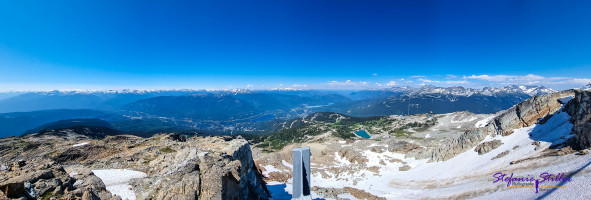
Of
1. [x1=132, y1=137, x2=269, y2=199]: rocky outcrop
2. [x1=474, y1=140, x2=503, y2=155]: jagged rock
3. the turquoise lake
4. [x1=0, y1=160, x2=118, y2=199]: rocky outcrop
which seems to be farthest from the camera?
the turquoise lake

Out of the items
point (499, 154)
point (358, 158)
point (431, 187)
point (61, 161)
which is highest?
point (61, 161)

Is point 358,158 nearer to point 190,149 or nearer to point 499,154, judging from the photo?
point 499,154

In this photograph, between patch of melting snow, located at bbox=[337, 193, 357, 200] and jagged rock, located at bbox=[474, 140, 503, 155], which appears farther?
jagged rock, located at bbox=[474, 140, 503, 155]

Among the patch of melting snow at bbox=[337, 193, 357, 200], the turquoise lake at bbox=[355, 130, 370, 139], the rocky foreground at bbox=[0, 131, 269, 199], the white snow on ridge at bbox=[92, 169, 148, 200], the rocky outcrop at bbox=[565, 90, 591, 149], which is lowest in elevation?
the turquoise lake at bbox=[355, 130, 370, 139]

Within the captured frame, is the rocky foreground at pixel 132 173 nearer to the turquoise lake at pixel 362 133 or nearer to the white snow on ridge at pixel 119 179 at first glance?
the white snow on ridge at pixel 119 179

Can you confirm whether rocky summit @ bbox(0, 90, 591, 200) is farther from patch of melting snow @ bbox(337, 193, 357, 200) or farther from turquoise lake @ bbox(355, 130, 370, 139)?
turquoise lake @ bbox(355, 130, 370, 139)

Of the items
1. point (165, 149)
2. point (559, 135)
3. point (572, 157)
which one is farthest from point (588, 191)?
point (165, 149)

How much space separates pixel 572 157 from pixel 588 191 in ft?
25.6

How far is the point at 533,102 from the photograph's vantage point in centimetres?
3528

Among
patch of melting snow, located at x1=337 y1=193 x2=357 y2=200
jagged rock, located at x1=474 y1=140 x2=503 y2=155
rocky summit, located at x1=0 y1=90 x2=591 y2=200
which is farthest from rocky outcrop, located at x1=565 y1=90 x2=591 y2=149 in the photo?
patch of melting snow, located at x1=337 y1=193 x2=357 y2=200

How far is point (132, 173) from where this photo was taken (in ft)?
58.1

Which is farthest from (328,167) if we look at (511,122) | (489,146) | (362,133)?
(362,133)

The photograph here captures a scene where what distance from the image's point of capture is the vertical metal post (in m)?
18.9

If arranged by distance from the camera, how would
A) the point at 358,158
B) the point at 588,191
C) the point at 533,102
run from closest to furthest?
the point at 588,191, the point at 533,102, the point at 358,158
